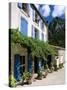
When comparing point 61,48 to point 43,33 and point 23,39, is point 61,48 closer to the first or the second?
point 43,33

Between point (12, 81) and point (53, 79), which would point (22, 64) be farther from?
point (53, 79)

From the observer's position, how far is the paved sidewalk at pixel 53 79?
2534 mm

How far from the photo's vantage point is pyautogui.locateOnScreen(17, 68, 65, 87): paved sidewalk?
2534 millimetres

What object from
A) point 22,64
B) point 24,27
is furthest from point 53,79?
point 24,27

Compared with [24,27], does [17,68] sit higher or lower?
lower

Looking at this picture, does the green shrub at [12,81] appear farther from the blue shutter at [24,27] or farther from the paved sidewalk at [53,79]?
the blue shutter at [24,27]

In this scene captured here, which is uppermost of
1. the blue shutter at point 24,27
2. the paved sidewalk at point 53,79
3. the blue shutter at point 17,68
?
the blue shutter at point 24,27

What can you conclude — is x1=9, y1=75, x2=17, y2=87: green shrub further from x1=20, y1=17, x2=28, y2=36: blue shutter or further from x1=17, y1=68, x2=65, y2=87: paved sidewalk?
x1=20, y1=17, x2=28, y2=36: blue shutter

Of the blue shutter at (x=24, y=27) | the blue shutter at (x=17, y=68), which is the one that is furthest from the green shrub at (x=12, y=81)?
the blue shutter at (x=24, y=27)

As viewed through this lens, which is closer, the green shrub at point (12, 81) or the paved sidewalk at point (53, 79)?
the green shrub at point (12, 81)

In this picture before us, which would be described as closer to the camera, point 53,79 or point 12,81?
point 12,81

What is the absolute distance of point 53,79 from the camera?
8.48 feet

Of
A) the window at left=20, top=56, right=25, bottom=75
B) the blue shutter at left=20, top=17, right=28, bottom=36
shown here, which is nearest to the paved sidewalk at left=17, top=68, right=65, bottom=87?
the window at left=20, top=56, right=25, bottom=75

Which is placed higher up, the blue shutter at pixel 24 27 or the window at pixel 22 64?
the blue shutter at pixel 24 27
